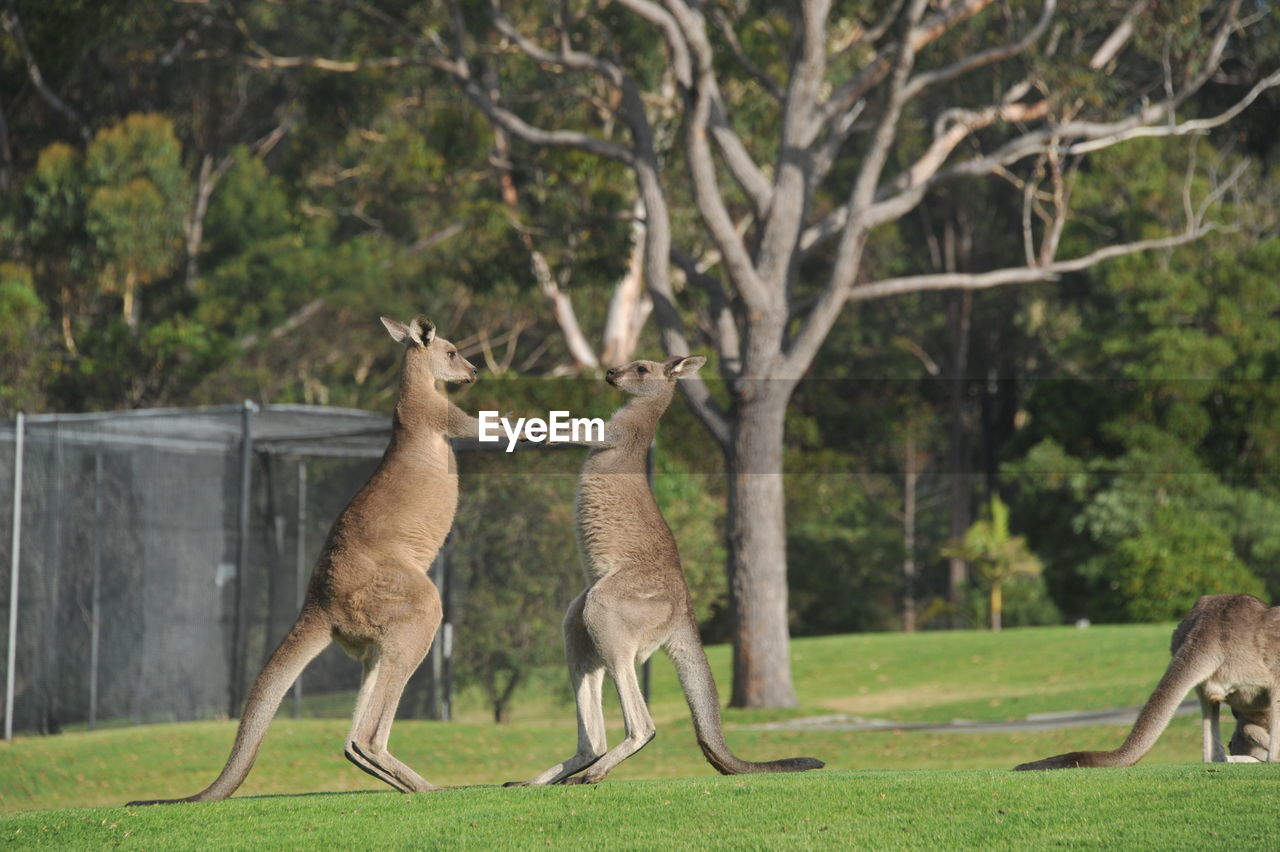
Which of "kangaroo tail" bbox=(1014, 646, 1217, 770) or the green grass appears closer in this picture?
the green grass

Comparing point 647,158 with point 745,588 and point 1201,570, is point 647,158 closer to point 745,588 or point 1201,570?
point 745,588

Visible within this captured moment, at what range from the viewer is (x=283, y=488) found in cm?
1752

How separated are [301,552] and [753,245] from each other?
777 centimetres

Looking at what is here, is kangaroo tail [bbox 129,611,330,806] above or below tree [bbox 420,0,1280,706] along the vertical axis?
below

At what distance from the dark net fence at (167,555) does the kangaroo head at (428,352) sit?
7.74m

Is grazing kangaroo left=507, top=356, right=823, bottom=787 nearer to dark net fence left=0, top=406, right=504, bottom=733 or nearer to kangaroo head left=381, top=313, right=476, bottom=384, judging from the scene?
kangaroo head left=381, top=313, right=476, bottom=384

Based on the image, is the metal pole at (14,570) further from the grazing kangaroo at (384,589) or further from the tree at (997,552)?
the tree at (997,552)

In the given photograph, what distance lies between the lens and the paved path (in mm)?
16750

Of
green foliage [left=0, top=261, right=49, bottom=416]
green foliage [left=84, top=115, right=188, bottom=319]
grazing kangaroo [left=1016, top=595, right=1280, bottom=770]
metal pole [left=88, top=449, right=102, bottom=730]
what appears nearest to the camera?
grazing kangaroo [left=1016, top=595, right=1280, bottom=770]

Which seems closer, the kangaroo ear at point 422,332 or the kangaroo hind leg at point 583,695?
the kangaroo hind leg at point 583,695

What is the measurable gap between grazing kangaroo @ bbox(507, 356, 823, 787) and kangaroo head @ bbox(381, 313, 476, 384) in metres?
0.82

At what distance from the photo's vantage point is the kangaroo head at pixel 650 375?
8219mm

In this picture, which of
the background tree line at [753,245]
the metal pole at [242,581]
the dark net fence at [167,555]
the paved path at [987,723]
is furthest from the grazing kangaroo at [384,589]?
the paved path at [987,723]

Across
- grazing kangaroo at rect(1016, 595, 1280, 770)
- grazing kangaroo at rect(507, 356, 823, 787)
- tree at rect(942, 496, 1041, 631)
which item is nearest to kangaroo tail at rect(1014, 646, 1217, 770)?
grazing kangaroo at rect(1016, 595, 1280, 770)
